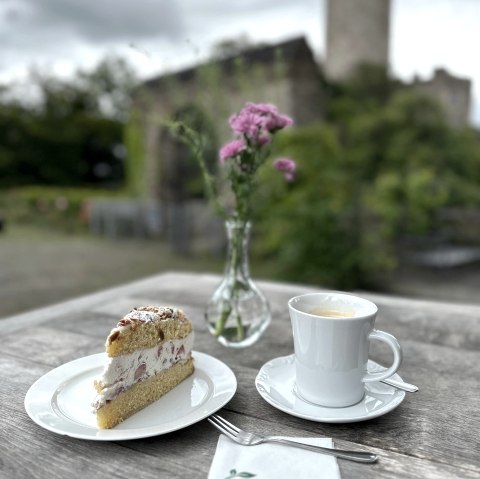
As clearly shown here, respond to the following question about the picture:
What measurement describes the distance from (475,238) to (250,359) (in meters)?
4.02

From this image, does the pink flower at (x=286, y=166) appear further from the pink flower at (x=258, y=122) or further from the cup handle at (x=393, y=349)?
the cup handle at (x=393, y=349)

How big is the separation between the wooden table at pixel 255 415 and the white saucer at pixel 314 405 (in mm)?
17

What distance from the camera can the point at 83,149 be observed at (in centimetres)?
1362

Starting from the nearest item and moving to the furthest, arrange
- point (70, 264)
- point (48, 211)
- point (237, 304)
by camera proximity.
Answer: point (237, 304)
point (70, 264)
point (48, 211)

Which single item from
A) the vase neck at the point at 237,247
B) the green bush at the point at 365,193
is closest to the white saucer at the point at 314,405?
the vase neck at the point at 237,247

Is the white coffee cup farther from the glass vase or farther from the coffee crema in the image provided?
the glass vase

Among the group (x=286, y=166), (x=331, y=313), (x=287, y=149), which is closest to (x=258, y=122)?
(x=286, y=166)

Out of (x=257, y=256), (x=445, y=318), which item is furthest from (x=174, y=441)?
(x=257, y=256)

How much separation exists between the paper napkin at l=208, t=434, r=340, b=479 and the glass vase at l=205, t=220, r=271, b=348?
16.1 inches

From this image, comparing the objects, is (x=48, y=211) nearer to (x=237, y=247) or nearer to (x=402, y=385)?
(x=237, y=247)

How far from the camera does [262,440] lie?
23.6 inches

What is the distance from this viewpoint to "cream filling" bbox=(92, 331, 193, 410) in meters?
0.64

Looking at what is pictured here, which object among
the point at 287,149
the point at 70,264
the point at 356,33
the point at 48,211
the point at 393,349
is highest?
the point at 356,33

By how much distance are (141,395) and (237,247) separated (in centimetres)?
43
